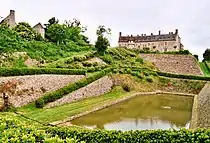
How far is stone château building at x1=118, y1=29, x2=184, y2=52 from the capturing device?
238 ft

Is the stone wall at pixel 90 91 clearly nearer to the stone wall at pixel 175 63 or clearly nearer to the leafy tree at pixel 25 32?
the leafy tree at pixel 25 32

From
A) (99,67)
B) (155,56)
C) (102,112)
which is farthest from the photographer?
(155,56)

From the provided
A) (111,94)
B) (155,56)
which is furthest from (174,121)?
(155,56)

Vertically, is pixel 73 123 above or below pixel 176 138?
below

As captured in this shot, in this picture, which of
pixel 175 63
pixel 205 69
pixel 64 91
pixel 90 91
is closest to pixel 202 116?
pixel 64 91

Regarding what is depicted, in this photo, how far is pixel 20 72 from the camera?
81.6 ft

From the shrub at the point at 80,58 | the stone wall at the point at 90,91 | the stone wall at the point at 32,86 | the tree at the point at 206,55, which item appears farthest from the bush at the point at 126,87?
the tree at the point at 206,55

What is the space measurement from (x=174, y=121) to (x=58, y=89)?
9671mm

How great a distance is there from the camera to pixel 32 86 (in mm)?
25438

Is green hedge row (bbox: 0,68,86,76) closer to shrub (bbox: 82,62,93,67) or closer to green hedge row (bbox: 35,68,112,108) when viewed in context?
green hedge row (bbox: 35,68,112,108)

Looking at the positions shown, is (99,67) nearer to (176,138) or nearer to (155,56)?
(155,56)

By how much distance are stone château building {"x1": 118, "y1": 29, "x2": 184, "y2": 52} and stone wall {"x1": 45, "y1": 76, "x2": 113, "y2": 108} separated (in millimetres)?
35927

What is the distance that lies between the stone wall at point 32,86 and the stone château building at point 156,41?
43.1 m

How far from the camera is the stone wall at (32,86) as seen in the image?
77.6 feet
